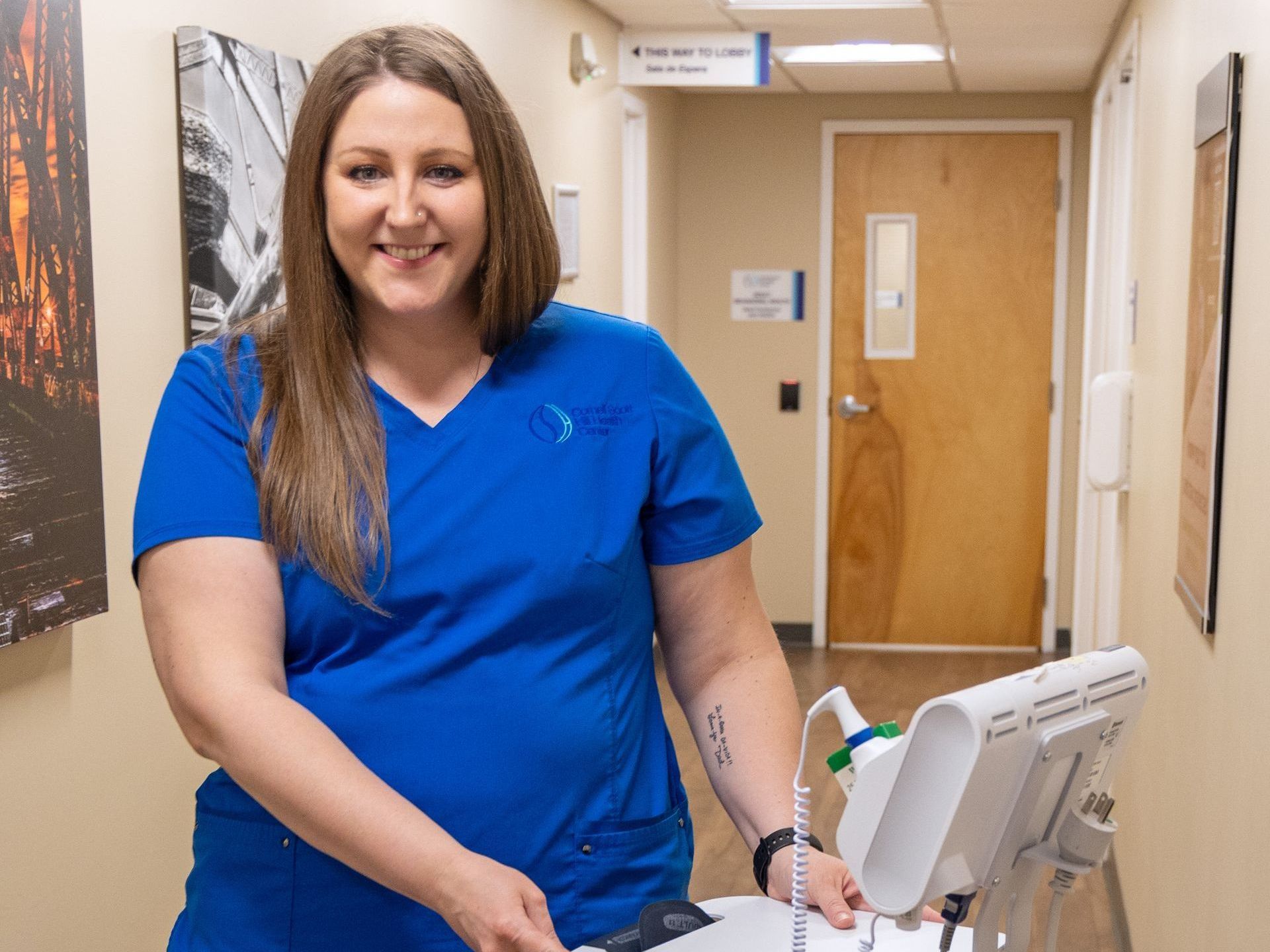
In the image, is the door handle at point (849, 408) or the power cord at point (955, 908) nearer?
the power cord at point (955, 908)

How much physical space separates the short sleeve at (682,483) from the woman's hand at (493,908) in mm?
360

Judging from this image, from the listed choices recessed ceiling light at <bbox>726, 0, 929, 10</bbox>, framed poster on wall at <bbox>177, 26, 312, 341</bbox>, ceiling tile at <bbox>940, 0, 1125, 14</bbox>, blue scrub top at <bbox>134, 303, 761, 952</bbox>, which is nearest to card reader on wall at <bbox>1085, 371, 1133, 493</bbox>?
ceiling tile at <bbox>940, 0, 1125, 14</bbox>

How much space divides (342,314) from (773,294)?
5015mm

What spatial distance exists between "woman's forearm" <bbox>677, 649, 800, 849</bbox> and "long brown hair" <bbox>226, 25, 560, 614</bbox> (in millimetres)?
356

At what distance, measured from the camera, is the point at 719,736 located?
135 centimetres

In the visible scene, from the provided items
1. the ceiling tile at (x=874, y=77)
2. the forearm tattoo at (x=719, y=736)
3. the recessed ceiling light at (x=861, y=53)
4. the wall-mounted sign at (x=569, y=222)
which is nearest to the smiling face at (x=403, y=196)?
the forearm tattoo at (x=719, y=736)

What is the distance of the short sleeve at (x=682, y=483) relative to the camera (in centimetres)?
132

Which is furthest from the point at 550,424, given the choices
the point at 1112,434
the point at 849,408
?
the point at 849,408

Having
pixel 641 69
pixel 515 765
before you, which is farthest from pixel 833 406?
pixel 515 765

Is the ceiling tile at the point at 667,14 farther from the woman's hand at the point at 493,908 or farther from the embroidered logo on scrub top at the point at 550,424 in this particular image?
the woman's hand at the point at 493,908

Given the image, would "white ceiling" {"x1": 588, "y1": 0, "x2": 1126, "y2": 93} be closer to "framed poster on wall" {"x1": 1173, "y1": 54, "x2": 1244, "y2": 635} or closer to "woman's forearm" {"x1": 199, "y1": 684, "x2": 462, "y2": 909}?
"framed poster on wall" {"x1": 1173, "y1": 54, "x2": 1244, "y2": 635}

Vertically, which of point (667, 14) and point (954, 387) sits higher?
point (667, 14)

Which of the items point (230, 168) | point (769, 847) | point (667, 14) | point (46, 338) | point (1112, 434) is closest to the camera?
point (769, 847)

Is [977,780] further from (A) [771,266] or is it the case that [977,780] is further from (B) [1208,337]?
(A) [771,266]
